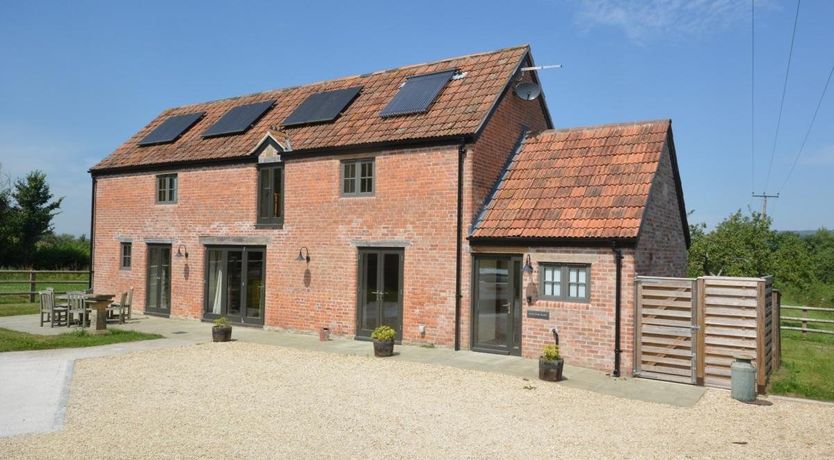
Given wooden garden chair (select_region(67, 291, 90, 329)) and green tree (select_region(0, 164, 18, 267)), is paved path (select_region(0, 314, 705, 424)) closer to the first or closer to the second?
wooden garden chair (select_region(67, 291, 90, 329))

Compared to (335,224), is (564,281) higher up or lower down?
lower down

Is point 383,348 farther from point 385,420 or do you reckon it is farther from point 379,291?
point 385,420

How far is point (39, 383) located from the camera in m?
10.4

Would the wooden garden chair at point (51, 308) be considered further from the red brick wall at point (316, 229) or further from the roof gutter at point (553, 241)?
the roof gutter at point (553, 241)

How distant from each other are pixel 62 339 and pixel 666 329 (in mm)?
14089

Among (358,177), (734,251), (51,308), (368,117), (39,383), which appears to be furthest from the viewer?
(734,251)

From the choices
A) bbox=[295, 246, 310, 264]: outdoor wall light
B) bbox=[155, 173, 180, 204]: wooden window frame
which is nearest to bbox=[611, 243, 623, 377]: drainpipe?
bbox=[295, 246, 310, 264]: outdoor wall light

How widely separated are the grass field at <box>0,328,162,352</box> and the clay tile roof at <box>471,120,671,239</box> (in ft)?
30.7

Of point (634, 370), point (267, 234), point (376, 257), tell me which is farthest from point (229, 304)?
point (634, 370)

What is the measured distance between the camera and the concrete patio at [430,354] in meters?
10.5

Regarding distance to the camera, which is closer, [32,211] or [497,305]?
[497,305]

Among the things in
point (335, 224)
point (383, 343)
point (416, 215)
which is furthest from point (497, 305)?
point (335, 224)

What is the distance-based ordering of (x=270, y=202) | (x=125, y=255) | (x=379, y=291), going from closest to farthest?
(x=379, y=291) → (x=270, y=202) → (x=125, y=255)

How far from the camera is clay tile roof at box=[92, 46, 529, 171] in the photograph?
1514 cm
